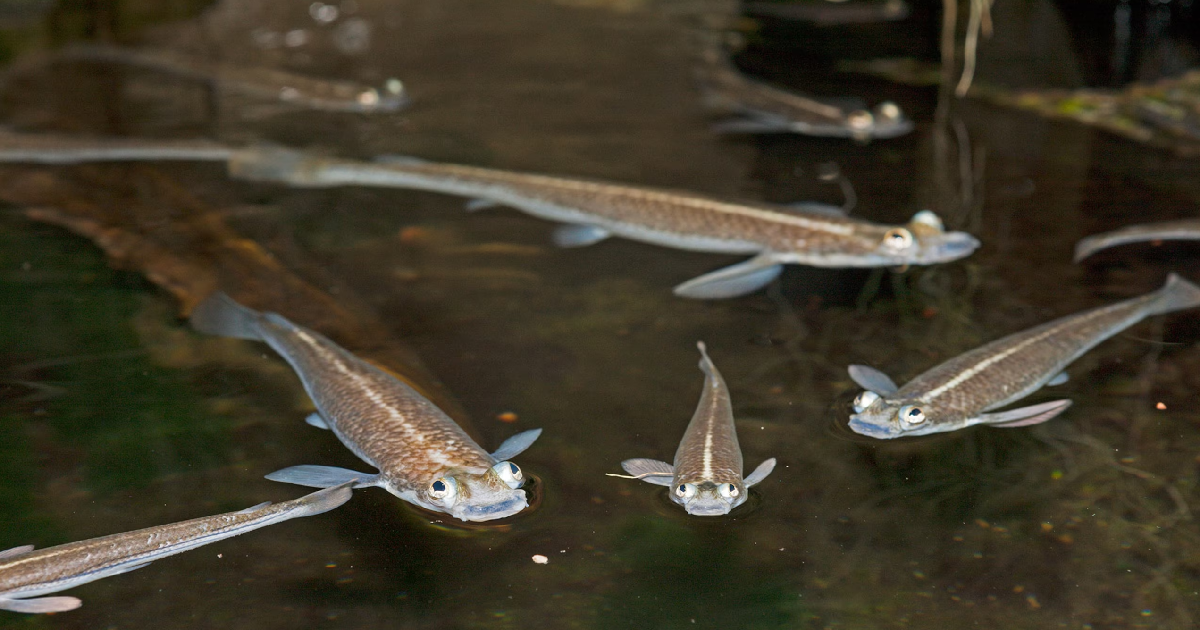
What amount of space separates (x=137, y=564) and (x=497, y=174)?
4191 millimetres

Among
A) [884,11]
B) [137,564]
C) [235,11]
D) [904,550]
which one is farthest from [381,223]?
[884,11]

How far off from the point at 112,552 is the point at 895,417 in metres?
3.25

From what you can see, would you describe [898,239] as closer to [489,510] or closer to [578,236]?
[578,236]

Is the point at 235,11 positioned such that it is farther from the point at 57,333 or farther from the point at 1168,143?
the point at 1168,143

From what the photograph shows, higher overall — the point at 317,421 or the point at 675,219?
the point at 675,219

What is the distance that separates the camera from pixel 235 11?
1457 cm

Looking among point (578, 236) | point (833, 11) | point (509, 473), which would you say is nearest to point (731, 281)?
point (578, 236)

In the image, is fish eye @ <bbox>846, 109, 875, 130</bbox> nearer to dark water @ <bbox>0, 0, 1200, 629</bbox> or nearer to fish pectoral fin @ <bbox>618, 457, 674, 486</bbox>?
dark water @ <bbox>0, 0, 1200, 629</bbox>

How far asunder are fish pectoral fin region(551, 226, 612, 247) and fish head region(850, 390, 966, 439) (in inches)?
108

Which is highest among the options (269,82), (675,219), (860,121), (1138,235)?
(269,82)

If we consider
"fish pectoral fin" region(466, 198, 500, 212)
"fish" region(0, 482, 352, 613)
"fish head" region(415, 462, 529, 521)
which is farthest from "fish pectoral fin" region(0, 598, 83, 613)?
"fish pectoral fin" region(466, 198, 500, 212)

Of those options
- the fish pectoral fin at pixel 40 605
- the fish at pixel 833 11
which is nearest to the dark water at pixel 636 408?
the fish pectoral fin at pixel 40 605

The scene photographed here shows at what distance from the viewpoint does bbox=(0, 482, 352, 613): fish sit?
3832 mm

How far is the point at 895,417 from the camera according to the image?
15.7 ft
